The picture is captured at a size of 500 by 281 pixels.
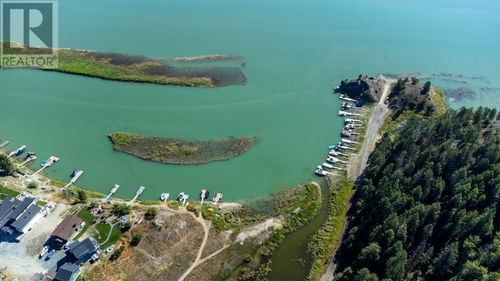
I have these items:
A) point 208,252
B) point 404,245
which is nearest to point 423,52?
point 404,245

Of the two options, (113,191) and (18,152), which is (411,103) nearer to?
(113,191)

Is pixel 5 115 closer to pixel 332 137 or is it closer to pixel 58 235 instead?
pixel 58 235

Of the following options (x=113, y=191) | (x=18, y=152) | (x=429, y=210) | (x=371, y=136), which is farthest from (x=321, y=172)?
(x=18, y=152)

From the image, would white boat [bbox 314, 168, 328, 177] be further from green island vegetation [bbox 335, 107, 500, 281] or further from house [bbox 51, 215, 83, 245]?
house [bbox 51, 215, 83, 245]

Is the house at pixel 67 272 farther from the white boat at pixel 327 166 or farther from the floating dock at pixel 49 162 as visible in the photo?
the white boat at pixel 327 166

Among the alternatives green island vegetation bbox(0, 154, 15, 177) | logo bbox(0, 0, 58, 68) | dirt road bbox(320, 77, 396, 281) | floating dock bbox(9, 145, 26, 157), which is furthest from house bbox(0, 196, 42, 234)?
Answer: dirt road bbox(320, 77, 396, 281)

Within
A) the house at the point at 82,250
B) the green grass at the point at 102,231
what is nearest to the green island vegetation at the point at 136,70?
the green grass at the point at 102,231

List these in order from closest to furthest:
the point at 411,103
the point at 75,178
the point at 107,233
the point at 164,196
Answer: the point at 107,233
the point at 164,196
the point at 75,178
the point at 411,103
